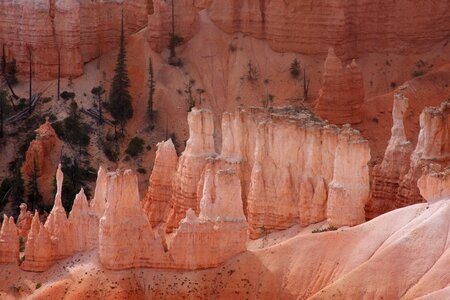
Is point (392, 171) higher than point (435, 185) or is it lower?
lower

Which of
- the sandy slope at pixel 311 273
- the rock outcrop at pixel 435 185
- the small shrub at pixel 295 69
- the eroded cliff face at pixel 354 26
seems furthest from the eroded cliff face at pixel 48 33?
the rock outcrop at pixel 435 185

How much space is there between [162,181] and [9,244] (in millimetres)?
10016

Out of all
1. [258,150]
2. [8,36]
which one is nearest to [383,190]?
[258,150]

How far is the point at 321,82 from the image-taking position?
119250mm

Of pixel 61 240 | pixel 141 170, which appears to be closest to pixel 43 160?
pixel 141 170

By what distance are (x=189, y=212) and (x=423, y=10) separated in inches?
1420

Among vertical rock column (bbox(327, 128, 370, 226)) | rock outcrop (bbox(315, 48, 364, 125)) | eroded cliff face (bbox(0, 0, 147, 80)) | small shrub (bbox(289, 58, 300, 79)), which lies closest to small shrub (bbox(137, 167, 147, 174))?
eroded cliff face (bbox(0, 0, 147, 80))

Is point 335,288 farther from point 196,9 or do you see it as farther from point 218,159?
point 196,9

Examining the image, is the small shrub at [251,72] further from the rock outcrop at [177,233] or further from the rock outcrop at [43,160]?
the rock outcrop at [177,233]

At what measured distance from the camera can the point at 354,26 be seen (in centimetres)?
12206

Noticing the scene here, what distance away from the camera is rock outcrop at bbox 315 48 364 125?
11181 cm

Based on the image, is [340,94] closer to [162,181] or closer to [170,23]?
[170,23]

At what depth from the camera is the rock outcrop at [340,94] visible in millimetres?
111812

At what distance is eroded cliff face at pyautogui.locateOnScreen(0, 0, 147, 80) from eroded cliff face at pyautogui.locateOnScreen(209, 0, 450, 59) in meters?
9.61
